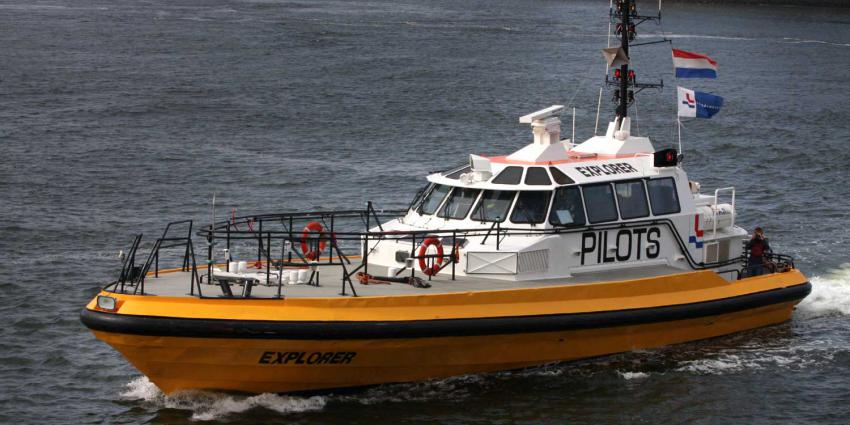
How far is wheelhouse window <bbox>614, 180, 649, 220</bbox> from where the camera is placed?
18125mm

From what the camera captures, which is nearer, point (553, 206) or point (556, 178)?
point (553, 206)

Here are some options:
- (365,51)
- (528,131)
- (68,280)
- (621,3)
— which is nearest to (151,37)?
(365,51)

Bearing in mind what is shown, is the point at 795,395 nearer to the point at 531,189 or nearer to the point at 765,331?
the point at 765,331

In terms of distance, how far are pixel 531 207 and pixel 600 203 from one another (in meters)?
1.17

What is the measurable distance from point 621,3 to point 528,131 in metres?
22.2

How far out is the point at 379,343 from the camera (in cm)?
1538

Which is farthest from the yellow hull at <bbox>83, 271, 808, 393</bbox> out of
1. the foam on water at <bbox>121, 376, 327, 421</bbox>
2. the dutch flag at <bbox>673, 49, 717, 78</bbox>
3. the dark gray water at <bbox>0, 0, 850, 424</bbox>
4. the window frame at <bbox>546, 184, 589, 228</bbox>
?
the dutch flag at <bbox>673, 49, 717, 78</bbox>

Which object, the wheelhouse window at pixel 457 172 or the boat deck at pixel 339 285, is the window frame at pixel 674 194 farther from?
the wheelhouse window at pixel 457 172

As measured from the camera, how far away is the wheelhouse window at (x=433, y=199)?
1814cm

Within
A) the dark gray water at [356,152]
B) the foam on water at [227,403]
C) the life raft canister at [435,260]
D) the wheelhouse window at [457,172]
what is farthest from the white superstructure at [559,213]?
the foam on water at [227,403]

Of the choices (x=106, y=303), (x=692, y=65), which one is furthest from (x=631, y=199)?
(x=106, y=303)

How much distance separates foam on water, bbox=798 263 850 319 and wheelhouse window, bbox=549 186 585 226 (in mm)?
5625

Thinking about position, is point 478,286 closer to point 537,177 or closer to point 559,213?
point 559,213

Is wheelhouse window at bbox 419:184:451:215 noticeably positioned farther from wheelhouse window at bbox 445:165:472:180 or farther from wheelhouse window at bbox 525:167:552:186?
wheelhouse window at bbox 525:167:552:186
